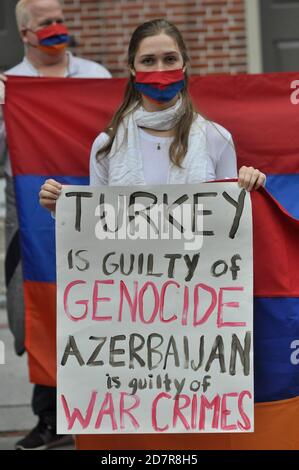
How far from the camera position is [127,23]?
945 centimetres

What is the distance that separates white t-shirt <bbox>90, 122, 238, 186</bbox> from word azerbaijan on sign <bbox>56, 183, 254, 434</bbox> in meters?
0.11

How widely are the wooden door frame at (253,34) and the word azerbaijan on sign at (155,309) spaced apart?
231 inches

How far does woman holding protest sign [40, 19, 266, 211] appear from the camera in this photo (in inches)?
155

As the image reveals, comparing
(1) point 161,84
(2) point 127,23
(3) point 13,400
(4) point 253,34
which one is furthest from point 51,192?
(4) point 253,34

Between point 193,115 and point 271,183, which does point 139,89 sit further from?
point 271,183

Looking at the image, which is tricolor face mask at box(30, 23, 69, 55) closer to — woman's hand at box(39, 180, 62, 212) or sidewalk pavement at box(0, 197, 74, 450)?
sidewalk pavement at box(0, 197, 74, 450)

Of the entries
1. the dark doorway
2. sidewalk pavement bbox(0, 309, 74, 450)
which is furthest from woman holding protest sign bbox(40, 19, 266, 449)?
the dark doorway

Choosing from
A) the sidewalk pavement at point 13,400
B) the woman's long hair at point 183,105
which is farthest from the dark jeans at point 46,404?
the woman's long hair at point 183,105

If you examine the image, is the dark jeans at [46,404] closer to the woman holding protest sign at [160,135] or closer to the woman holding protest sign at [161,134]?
the woman holding protest sign at [160,135]

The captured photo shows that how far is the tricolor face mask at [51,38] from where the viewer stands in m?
5.37

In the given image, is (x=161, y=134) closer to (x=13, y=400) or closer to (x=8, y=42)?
(x=13, y=400)

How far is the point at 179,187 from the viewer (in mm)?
3859

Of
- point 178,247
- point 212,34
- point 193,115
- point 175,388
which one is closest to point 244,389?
point 175,388
